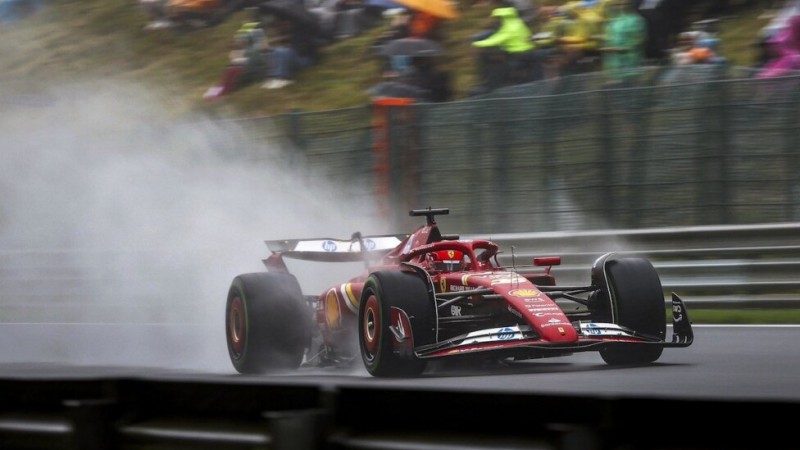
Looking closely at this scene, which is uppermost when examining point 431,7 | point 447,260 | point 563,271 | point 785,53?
point 431,7

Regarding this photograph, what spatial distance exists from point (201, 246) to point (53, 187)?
4.00 metres

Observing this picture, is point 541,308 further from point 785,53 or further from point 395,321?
point 785,53

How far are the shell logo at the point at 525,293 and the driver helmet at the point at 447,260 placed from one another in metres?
0.80

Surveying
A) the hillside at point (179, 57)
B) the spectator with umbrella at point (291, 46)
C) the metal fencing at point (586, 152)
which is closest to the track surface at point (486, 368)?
the metal fencing at point (586, 152)

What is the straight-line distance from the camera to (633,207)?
1372 centimetres

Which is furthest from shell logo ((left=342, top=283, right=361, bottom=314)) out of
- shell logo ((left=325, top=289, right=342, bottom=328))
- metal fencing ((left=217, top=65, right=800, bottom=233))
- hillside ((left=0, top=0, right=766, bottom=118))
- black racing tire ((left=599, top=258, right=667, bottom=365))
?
hillside ((left=0, top=0, right=766, bottom=118))

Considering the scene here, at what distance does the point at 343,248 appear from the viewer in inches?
398

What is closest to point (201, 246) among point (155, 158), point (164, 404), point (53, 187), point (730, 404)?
point (155, 158)

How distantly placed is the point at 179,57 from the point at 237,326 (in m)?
14.6

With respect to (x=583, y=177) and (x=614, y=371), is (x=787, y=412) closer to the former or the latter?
(x=614, y=371)

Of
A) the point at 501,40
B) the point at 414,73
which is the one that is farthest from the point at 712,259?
the point at 414,73

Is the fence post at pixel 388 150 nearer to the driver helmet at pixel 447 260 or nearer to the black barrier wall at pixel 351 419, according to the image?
the driver helmet at pixel 447 260

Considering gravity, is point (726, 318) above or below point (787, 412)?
below

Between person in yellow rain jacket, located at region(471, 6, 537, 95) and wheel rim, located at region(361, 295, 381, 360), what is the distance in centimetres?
751
